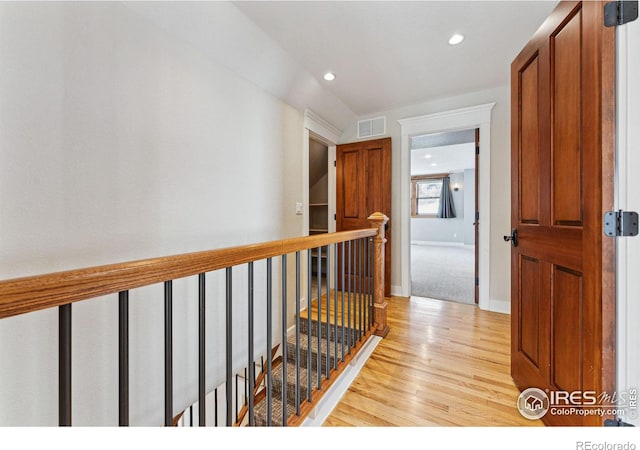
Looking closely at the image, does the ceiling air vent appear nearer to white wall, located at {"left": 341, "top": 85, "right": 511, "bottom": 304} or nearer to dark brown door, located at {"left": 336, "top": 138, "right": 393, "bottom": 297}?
dark brown door, located at {"left": 336, "top": 138, "right": 393, "bottom": 297}

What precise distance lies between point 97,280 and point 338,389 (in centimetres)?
155

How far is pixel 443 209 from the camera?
333 inches

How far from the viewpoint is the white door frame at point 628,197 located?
0.90 metres

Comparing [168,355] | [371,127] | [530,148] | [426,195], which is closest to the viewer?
[168,355]

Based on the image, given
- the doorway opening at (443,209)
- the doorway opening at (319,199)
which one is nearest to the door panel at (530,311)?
the doorway opening at (443,209)

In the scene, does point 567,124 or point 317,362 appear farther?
point 317,362

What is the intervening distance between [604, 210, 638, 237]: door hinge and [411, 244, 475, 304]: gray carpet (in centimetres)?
249

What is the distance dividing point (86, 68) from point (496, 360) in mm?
3097

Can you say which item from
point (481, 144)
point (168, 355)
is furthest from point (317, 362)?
point (481, 144)

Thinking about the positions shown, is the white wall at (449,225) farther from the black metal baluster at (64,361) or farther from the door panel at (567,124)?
the black metal baluster at (64,361)

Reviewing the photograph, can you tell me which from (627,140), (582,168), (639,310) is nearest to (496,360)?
(639,310)

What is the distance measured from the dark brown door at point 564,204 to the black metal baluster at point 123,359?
159cm

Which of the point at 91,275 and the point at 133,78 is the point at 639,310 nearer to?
the point at 91,275

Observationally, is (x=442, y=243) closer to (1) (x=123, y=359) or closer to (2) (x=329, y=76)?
(2) (x=329, y=76)
